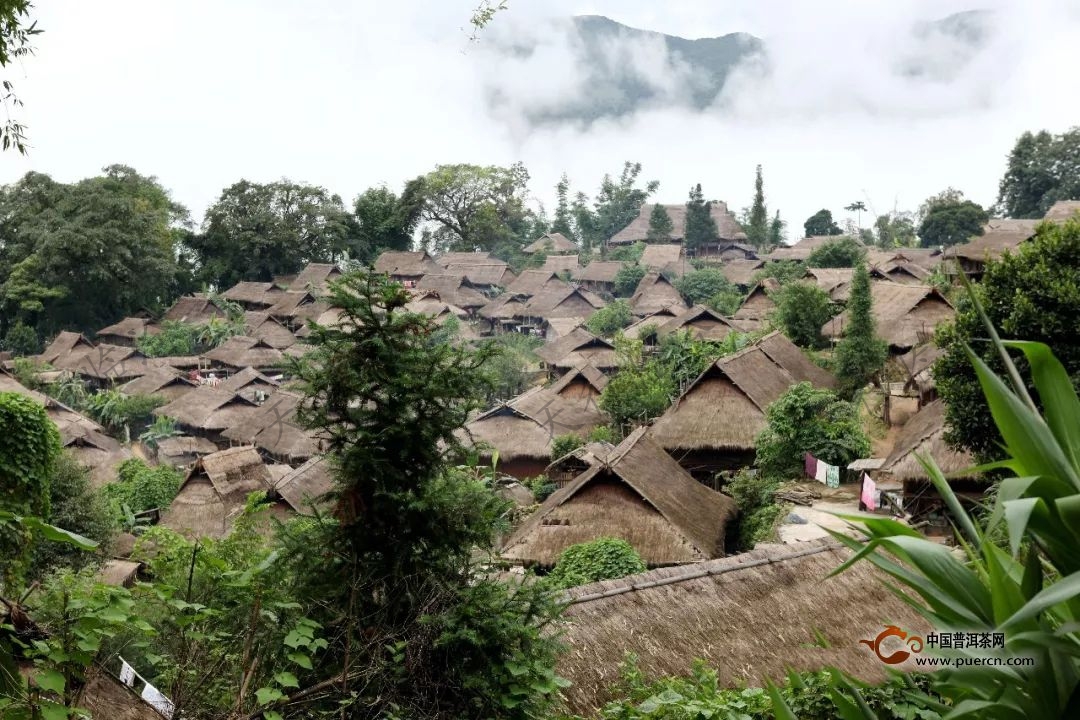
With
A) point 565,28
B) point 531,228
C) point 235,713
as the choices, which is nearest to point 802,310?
point 235,713

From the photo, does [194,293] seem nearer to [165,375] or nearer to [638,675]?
[165,375]

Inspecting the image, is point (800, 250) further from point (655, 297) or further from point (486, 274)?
point (486, 274)

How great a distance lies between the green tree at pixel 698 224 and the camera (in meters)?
46.1

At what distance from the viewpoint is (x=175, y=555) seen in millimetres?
9078

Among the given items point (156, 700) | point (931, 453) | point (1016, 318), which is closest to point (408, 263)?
point (931, 453)

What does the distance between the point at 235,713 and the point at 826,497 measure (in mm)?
11171

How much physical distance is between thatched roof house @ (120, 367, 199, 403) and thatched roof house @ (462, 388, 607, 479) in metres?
10.3

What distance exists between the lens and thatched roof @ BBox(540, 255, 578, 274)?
4156 cm

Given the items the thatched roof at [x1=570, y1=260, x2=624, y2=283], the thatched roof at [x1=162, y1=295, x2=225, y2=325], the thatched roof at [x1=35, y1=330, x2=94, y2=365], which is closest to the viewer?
the thatched roof at [x1=35, y1=330, x2=94, y2=365]

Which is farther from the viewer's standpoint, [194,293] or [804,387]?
[194,293]

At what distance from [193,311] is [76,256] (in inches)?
177

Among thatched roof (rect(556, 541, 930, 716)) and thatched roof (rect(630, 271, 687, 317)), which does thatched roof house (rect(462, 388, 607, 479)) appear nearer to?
thatched roof (rect(630, 271, 687, 317))

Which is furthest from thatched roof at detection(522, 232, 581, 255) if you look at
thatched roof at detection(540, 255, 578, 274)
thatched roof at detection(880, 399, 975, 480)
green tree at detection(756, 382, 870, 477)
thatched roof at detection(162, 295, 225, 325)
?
thatched roof at detection(880, 399, 975, 480)

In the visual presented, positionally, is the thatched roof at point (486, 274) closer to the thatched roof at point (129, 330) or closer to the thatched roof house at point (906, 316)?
the thatched roof at point (129, 330)
